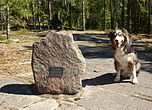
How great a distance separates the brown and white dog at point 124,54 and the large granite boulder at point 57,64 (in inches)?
42.0

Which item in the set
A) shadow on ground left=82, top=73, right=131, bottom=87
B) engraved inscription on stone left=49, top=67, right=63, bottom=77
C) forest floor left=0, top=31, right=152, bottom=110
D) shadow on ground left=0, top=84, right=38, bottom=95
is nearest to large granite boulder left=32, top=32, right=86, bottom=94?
engraved inscription on stone left=49, top=67, right=63, bottom=77

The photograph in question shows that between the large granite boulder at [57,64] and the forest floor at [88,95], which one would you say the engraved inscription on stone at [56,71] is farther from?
the forest floor at [88,95]

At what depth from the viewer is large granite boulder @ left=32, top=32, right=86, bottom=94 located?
4.63 metres

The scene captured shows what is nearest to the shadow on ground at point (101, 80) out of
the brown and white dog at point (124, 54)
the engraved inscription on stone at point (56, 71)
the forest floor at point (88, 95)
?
the forest floor at point (88, 95)

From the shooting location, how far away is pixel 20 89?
5145 millimetres

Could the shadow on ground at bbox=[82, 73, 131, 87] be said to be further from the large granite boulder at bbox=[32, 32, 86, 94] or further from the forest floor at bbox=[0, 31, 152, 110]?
the large granite boulder at bbox=[32, 32, 86, 94]

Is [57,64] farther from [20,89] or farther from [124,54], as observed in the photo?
[124,54]

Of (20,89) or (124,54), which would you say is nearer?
(20,89)

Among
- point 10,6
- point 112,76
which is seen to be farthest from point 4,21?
point 112,76

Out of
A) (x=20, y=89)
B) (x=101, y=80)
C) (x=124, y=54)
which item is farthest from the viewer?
(x=101, y=80)

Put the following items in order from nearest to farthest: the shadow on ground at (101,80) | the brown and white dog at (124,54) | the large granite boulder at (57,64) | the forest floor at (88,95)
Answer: the forest floor at (88,95)
the large granite boulder at (57,64)
the brown and white dog at (124,54)
the shadow on ground at (101,80)

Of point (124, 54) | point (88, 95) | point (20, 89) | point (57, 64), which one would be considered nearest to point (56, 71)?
point (57, 64)

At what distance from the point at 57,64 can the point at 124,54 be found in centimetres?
180

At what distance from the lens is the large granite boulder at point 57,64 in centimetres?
463
